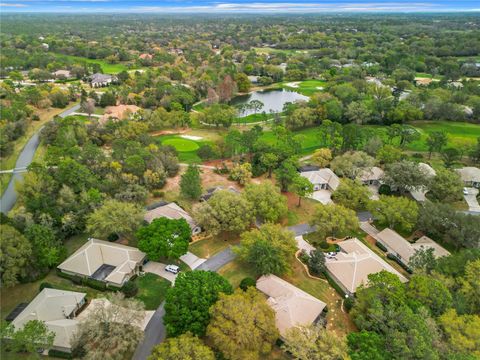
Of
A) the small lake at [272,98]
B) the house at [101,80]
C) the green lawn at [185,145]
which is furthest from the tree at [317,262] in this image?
the house at [101,80]

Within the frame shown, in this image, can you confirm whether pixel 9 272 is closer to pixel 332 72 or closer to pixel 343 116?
pixel 343 116

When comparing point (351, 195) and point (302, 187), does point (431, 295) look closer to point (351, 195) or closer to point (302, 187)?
point (351, 195)

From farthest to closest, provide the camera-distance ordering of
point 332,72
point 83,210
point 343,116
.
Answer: point 332,72
point 343,116
point 83,210

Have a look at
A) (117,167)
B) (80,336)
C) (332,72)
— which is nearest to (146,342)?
(80,336)

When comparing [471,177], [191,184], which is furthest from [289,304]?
[471,177]

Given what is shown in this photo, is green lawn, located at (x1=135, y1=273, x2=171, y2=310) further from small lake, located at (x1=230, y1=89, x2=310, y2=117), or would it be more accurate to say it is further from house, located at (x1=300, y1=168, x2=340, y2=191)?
small lake, located at (x1=230, y1=89, x2=310, y2=117)

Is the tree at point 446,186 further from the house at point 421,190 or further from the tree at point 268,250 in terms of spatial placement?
the tree at point 268,250
